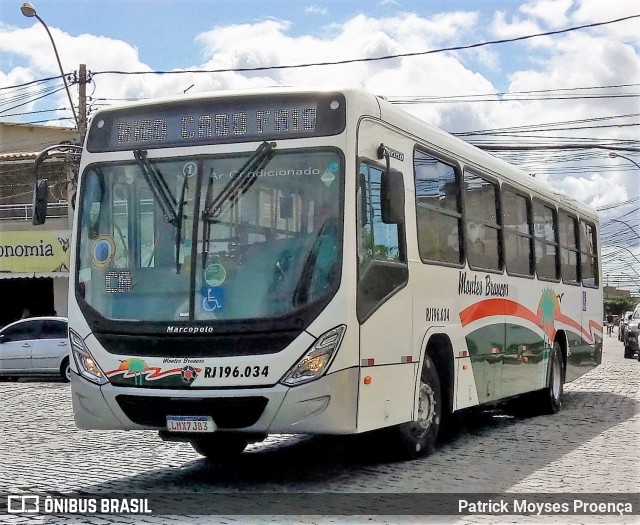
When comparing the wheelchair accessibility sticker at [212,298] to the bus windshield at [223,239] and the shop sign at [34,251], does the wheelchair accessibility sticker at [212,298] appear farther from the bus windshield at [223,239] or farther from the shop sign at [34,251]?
the shop sign at [34,251]

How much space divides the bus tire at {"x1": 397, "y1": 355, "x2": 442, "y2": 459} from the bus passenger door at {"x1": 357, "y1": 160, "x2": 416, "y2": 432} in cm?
35

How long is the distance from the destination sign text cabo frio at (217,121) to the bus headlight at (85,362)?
1701mm

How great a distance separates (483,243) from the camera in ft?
37.4

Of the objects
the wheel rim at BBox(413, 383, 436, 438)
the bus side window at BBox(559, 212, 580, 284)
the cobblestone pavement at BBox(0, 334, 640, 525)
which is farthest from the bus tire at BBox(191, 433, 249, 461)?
the bus side window at BBox(559, 212, 580, 284)

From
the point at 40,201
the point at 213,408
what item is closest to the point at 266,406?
the point at 213,408

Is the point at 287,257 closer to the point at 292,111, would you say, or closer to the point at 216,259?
the point at 216,259

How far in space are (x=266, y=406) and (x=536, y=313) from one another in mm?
6652

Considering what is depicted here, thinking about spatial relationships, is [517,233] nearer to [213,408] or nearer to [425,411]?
[425,411]

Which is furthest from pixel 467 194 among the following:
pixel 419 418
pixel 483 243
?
pixel 419 418

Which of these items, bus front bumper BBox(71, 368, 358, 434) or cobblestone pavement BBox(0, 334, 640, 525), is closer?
bus front bumper BBox(71, 368, 358, 434)

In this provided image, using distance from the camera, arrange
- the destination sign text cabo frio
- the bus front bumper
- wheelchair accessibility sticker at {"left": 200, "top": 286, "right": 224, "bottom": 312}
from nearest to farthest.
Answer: the bus front bumper → wheelchair accessibility sticker at {"left": 200, "top": 286, "right": 224, "bottom": 312} → the destination sign text cabo frio

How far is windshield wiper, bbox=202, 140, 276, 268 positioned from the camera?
8.24 m

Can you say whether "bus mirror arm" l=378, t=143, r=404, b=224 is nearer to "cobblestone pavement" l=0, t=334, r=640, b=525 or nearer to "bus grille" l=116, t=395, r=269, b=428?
"bus grille" l=116, t=395, r=269, b=428

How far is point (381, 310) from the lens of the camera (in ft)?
28.0
